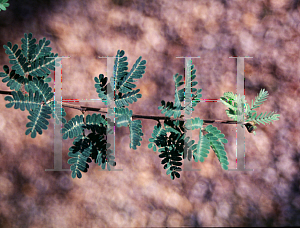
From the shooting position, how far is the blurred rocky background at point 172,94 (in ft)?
3.49

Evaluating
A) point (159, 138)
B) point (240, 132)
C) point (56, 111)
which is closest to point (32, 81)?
point (56, 111)

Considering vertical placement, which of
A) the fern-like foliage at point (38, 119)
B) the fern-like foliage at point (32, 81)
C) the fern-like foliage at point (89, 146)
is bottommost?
the fern-like foliage at point (89, 146)

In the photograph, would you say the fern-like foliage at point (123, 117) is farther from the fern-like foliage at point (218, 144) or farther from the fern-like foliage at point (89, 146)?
the fern-like foliage at point (218, 144)

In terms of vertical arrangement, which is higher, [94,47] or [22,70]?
[94,47]

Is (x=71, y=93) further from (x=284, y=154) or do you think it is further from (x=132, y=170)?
(x=284, y=154)

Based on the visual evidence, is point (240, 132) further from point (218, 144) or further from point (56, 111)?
point (56, 111)

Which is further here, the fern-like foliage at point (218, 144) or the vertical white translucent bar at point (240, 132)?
the vertical white translucent bar at point (240, 132)

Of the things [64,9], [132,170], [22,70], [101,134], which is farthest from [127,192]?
[64,9]

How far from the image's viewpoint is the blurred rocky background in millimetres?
1062

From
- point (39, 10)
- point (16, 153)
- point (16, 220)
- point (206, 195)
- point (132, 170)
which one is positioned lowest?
point (16, 220)

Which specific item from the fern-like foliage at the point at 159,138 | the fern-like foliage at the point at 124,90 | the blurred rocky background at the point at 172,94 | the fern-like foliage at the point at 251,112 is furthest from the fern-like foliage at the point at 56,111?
the fern-like foliage at the point at 251,112

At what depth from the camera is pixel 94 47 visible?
1.08 m

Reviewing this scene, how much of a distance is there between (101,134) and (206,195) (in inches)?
29.5

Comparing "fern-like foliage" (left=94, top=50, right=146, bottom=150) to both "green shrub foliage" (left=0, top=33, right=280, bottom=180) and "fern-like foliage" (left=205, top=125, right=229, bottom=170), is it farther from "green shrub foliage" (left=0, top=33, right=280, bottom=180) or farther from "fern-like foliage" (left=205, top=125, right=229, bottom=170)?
"fern-like foliage" (left=205, top=125, right=229, bottom=170)
